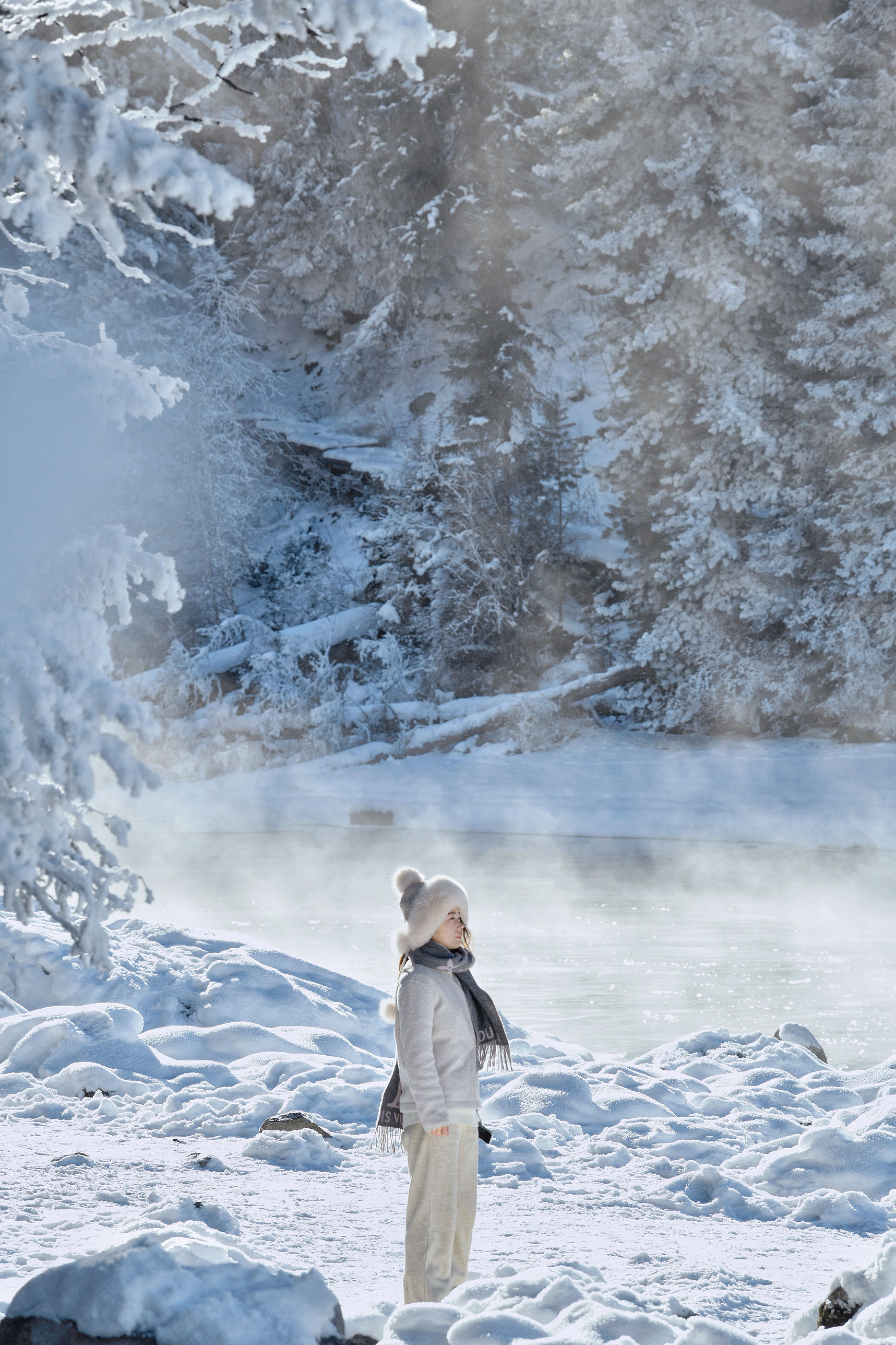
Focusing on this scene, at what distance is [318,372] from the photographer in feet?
109

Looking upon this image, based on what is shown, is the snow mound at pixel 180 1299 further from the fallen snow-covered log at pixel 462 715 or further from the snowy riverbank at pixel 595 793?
the fallen snow-covered log at pixel 462 715

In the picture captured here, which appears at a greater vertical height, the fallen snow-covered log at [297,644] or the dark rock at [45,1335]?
the dark rock at [45,1335]

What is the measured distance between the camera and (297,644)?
1016 inches

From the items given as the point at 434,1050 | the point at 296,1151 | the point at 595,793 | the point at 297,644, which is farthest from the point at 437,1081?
the point at 297,644

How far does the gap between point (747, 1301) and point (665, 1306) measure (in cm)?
45

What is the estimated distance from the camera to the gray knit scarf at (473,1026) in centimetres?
394

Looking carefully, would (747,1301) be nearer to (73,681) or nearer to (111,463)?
(73,681)

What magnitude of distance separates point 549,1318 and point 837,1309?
0.73 meters

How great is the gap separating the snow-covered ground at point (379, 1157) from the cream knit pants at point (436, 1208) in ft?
0.40

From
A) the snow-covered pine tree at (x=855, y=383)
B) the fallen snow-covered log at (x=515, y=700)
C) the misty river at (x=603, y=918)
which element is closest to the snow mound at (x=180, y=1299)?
the misty river at (x=603, y=918)

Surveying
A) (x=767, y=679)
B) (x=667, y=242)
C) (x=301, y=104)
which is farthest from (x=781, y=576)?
(x=301, y=104)

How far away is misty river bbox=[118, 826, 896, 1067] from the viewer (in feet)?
31.9

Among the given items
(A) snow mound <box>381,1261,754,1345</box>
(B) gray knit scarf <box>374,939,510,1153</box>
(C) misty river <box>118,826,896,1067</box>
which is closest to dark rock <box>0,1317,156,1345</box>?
(A) snow mound <box>381,1261,754,1345</box>

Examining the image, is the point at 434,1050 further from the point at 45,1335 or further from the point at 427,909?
the point at 45,1335
